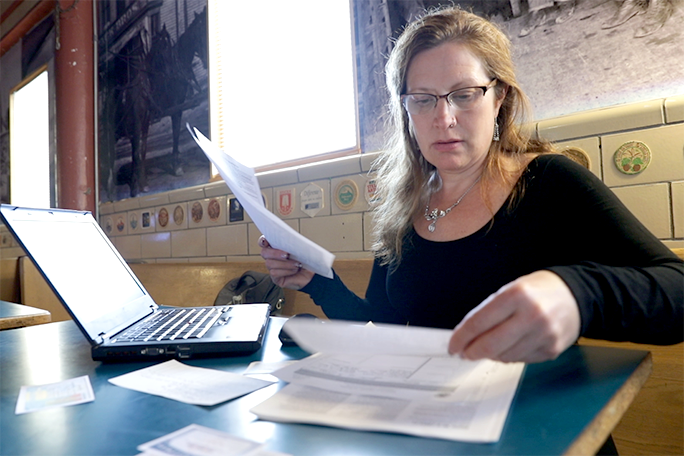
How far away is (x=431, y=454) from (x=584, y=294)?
28cm

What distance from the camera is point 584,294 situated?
0.51 meters

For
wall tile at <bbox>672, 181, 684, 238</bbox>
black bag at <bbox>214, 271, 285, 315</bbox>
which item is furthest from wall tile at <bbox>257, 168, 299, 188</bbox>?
wall tile at <bbox>672, 181, 684, 238</bbox>

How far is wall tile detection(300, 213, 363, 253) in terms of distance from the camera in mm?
1979

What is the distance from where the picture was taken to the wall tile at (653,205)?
127 centimetres

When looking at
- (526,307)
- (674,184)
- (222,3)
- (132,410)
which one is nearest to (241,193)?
(132,410)

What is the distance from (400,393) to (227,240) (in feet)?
7.25

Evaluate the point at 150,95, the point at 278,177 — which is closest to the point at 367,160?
the point at 278,177

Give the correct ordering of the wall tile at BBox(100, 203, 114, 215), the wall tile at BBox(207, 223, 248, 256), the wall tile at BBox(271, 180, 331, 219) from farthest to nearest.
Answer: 1. the wall tile at BBox(100, 203, 114, 215)
2. the wall tile at BBox(207, 223, 248, 256)
3. the wall tile at BBox(271, 180, 331, 219)

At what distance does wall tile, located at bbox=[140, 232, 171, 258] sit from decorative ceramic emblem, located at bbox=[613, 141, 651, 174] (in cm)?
260

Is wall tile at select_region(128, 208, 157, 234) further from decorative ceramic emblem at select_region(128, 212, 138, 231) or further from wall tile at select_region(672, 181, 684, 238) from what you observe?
wall tile at select_region(672, 181, 684, 238)

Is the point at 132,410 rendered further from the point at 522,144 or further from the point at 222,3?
the point at 222,3

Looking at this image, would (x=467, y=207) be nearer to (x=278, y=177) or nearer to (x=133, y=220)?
(x=278, y=177)

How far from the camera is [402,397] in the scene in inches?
18.6

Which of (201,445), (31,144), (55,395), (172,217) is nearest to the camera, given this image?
(201,445)
